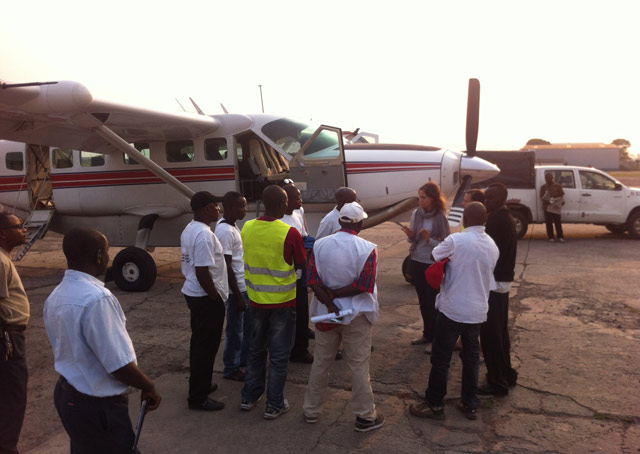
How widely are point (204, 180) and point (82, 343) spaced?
700 centimetres

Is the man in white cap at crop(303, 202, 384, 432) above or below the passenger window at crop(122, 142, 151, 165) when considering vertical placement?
below

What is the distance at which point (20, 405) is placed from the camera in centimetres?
320

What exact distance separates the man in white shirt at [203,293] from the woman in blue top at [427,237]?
2.24 m

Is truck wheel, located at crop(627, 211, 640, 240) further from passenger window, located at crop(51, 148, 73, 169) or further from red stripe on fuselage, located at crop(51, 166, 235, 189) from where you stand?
passenger window, located at crop(51, 148, 73, 169)

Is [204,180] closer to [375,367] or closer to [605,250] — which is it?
[375,367]

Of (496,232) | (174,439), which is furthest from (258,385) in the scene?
(496,232)

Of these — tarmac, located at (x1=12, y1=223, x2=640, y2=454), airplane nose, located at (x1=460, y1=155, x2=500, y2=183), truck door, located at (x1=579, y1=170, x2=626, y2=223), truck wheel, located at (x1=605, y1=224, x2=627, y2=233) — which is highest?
airplane nose, located at (x1=460, y1=155, x2=500, y2=183)

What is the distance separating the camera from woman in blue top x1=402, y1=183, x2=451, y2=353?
216 inches

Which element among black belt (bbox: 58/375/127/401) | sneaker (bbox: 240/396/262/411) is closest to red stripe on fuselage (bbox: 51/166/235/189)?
sneaker (bbox: 240/396/262/411)

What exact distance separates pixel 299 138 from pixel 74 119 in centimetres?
363

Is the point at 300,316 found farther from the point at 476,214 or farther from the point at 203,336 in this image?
the point at 476,214

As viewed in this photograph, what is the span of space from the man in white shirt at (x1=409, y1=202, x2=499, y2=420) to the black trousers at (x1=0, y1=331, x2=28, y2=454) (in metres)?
2.80

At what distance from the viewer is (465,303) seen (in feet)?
12.9

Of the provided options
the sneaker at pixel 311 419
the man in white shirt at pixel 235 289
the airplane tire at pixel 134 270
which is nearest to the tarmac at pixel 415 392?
the sneaker at pixel 311 419
